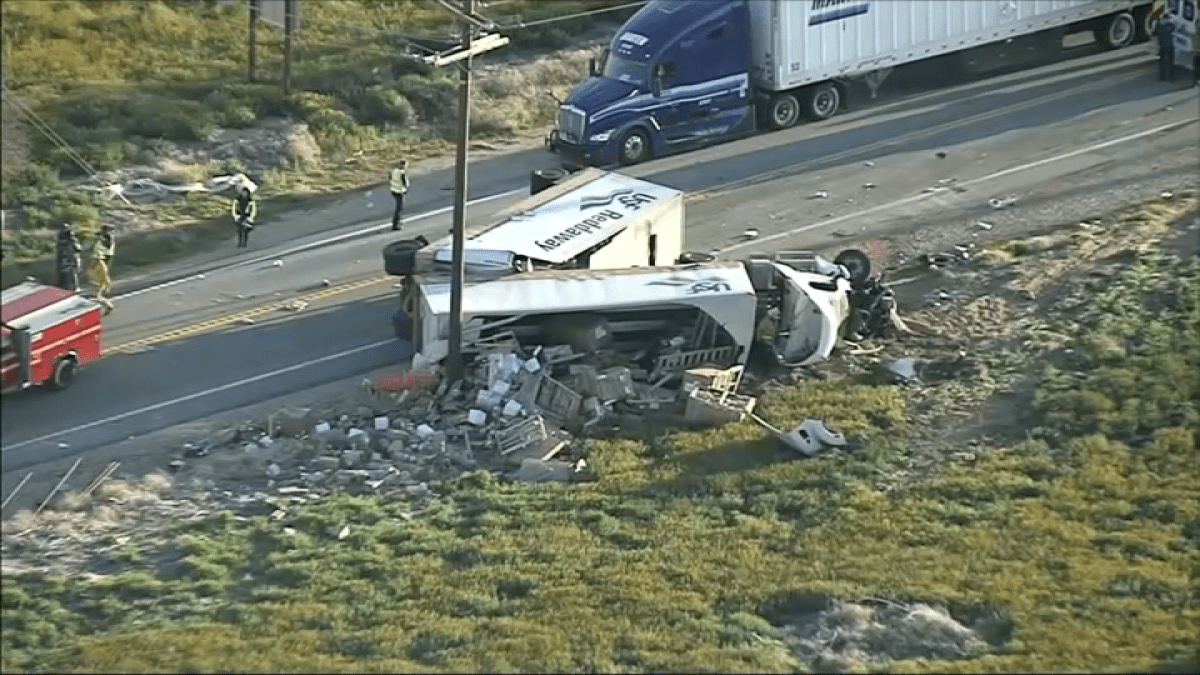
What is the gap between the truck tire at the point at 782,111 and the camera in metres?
41.1

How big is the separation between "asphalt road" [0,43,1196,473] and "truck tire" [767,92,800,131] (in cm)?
30

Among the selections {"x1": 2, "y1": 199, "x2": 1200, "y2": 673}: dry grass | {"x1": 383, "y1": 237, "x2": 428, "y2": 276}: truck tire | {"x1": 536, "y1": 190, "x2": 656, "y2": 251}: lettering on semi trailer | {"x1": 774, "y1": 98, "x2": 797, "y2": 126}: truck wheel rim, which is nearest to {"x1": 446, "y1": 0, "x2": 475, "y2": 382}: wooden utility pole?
{"x1": 383, "y1": 237, "x2": 428, "y2": 276}: truck tire

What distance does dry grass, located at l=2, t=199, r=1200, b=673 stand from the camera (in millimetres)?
21828

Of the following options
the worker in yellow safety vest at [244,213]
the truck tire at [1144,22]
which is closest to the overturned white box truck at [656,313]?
the worker in yellow safety vest at [244,213]

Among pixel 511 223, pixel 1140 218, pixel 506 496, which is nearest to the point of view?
pixel 506 496

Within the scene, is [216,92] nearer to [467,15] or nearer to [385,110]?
[385,110]

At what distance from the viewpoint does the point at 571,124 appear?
39.2m

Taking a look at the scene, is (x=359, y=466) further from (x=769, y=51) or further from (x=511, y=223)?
(x=769, y=51)

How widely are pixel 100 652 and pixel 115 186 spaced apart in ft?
55.8

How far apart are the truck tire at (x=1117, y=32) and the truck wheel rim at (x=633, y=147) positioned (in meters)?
11.8

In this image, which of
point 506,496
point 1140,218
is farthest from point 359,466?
point 1140,218

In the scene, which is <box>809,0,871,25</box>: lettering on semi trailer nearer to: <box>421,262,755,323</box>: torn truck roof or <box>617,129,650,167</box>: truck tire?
<box>617,129,650,167</box>: truck tire

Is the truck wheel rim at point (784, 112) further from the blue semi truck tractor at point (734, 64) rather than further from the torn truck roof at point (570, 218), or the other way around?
the torn truck roof at point (570, 218)

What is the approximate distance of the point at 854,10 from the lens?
41.3 m
